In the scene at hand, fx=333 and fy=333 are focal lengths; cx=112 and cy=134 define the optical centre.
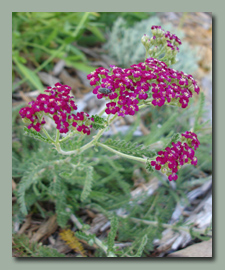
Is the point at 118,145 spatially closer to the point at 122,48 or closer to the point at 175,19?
the point at 122,48

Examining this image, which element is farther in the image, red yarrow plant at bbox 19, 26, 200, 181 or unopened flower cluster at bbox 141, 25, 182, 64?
unopened flower cluster at bbox 141, 25, 182, 64

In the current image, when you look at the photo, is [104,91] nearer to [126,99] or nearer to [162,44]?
[126,99]

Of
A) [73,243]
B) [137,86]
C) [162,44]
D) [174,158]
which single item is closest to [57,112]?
[137,86]

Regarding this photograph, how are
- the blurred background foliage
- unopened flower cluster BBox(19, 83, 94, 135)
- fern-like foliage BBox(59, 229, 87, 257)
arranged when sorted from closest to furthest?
unopened flower cluster BBox(19, 83, 94, 135), fern-like foliage BBox(59, 229, 87, 257), the blurred background foliage

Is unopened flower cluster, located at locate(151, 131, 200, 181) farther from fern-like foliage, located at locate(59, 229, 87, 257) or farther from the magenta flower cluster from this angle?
fern-like foliage, located at locate(59, 229, 87, 257)

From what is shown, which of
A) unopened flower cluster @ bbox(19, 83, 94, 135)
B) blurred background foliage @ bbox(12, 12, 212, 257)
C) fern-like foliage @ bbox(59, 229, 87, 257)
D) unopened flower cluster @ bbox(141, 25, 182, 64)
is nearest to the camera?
unopened flower cluster @ bbox(19, 83, 94, 135)

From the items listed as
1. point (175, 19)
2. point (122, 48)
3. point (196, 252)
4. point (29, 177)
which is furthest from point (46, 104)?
point (175, 19)

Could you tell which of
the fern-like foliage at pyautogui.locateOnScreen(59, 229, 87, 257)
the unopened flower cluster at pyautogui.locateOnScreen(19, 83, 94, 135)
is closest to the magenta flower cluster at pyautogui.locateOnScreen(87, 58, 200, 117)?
the unopened flower cluster at pyautogui.locateOnScreen(19, 83, 94, 135)
